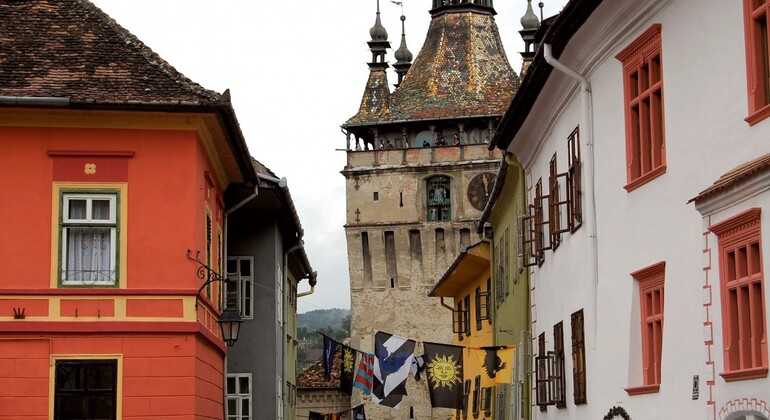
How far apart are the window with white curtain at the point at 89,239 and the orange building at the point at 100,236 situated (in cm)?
2

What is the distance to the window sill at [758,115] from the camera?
34.3 ft

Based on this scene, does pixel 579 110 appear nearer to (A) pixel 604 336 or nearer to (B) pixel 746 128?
(A) pixel 604 336

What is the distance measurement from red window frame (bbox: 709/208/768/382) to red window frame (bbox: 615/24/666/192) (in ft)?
7.72

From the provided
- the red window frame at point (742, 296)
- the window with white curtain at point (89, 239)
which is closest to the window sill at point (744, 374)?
the red window frame at point (742, 296)

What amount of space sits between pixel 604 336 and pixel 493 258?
1745 centimetres

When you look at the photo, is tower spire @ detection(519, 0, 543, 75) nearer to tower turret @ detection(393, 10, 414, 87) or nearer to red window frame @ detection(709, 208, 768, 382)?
tower turret @ detection(393, 10, 414, 87)

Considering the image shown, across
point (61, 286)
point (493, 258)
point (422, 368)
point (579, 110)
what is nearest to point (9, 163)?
point (61, 286)

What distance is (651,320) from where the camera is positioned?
46.0 feet

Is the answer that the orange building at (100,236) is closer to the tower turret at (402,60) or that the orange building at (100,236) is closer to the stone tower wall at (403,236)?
the stone tower wall at (403,236)

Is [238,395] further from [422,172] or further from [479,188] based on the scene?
[422,172]

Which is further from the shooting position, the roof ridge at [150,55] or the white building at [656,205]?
the roof ridge at [150,55]

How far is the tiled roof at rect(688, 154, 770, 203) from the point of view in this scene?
10.1 meters

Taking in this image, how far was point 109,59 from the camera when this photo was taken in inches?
743

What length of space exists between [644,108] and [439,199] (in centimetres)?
6997
